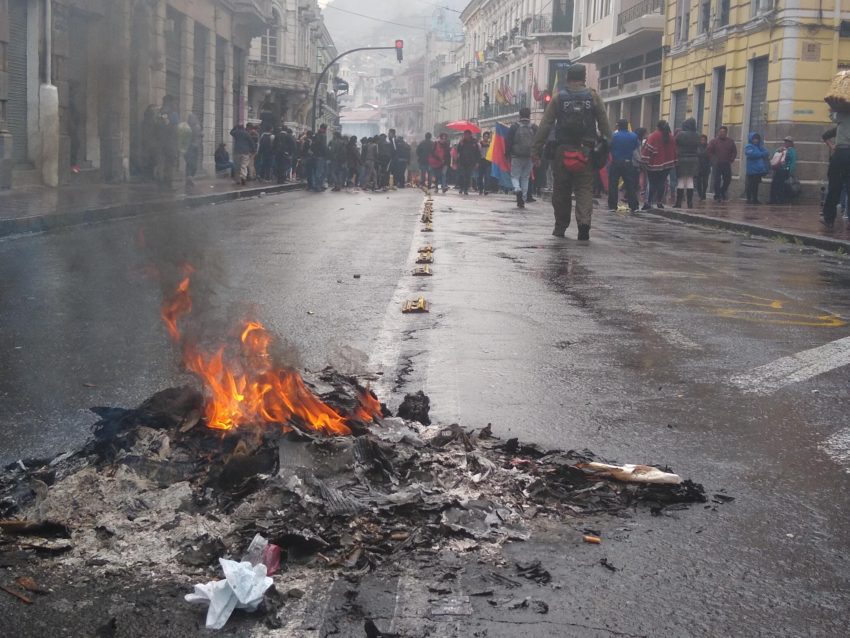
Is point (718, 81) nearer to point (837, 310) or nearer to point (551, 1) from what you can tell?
point (837, 310)

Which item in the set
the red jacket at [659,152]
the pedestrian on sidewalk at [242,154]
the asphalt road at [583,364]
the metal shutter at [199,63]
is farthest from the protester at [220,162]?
the red jacket at [659,152]

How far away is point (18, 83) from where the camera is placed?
63.9ft

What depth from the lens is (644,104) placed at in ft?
129

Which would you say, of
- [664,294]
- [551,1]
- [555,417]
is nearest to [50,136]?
[664,294]

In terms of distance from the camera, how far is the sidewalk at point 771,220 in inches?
572

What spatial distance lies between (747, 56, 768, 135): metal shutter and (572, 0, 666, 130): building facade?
9098 mm

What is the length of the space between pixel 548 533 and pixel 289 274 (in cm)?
671

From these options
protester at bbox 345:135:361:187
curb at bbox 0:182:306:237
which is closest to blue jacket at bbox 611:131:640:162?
curb at bbox 0:182:306:237

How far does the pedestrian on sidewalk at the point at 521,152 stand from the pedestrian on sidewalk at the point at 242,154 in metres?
7.27

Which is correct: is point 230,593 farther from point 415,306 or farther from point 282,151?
point 282,151

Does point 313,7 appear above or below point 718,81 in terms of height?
above

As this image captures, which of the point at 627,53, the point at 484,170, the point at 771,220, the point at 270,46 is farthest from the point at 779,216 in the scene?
the point at 270,46

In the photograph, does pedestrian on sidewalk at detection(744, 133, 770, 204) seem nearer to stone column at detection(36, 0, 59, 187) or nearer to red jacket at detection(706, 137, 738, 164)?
red jacket at detection(706, 137, 738, 164)

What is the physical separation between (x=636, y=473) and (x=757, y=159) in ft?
70.9
